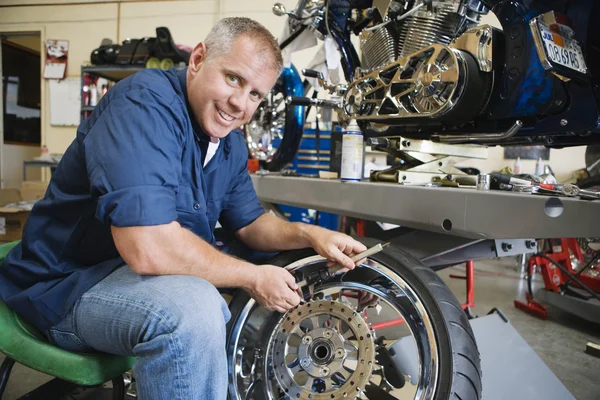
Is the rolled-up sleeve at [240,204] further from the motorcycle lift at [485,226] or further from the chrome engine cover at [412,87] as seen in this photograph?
the chrome engine cover at [412,87]

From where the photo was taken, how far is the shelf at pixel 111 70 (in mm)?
4203

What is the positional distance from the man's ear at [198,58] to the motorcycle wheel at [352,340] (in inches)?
21.5

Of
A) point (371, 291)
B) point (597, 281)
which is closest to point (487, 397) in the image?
point (371, 291)

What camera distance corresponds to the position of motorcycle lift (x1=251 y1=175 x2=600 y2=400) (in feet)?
3.01

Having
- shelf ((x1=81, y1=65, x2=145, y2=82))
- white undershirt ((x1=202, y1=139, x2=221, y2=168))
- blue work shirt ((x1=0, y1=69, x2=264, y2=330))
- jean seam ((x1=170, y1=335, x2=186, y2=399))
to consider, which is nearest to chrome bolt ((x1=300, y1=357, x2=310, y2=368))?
jean seam ((x1=170, y1=335, x2=186, y2=399))

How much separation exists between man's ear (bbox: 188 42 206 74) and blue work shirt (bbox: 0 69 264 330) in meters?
0.04

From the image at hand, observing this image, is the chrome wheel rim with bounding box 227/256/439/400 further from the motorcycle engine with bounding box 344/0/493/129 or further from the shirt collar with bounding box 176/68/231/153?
the motorcycle engine with bounding box 344/0/493/129

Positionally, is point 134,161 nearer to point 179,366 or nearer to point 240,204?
point 179,366

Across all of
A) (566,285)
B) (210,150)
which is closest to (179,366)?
(210,150)

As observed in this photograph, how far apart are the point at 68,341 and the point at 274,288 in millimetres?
443

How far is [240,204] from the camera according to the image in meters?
1.32

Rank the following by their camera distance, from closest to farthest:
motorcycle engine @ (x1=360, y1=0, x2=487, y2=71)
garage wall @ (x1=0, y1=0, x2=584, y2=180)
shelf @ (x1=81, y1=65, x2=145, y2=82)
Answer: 1. motorcycle engine @ (x1=360, y1=0, x2=487, y2=71)
2. shelf @ (x1=81, y1=65, x2=145, y2=82)
3. garage wall @ (x1=0, y1=0, x2=584, y2=180)

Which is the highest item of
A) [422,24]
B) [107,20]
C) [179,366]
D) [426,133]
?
[107,20]

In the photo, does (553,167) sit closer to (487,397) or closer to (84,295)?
(487,397)
